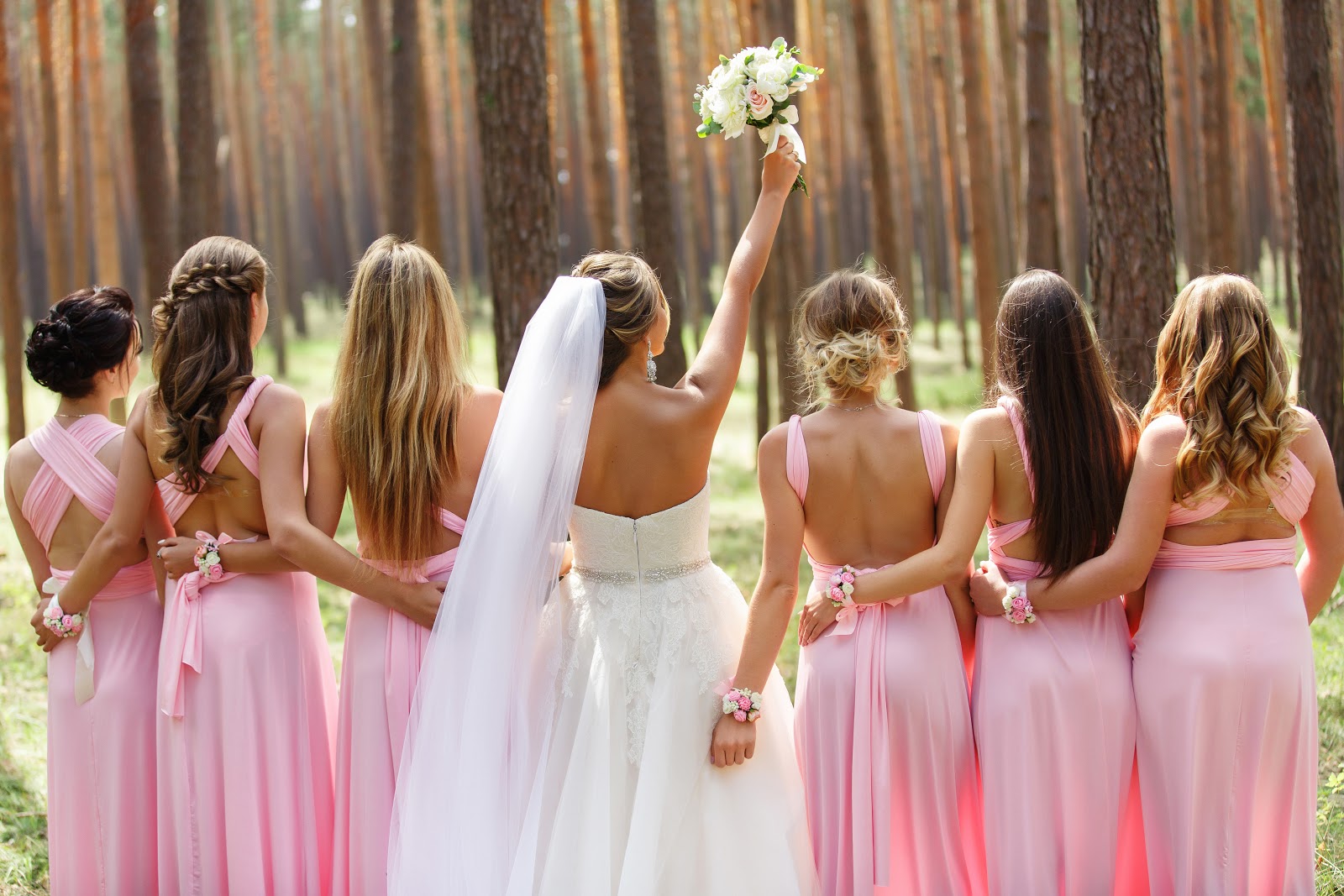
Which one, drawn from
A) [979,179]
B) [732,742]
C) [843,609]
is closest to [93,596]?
[732,742]

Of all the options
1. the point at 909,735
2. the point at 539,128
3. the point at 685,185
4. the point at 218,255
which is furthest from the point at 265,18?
the point at 909,735

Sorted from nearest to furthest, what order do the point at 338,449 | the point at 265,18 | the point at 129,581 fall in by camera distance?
the point at 338,449 → the point at 129,581 → the point at 265,18

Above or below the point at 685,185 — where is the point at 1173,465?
below

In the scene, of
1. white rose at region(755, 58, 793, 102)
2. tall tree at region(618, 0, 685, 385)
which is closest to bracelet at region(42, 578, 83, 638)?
white rose at region(755, 58, 793, 102)

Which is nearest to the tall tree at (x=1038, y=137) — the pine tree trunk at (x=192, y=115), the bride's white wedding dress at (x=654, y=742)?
the pine tree trunk at (x=192, y=115)

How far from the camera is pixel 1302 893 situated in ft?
10.2

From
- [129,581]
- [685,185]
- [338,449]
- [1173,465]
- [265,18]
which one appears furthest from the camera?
[265,18]

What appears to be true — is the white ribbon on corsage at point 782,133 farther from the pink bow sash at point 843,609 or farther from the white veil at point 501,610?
the pink bow sash at point 843,609

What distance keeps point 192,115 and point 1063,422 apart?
7.94 metres

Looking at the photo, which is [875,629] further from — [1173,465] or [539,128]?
[539,128]

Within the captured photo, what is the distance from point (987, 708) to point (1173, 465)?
0.85 metres

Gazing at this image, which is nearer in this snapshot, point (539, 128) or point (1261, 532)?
point (1261, 532)

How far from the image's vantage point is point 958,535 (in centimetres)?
309

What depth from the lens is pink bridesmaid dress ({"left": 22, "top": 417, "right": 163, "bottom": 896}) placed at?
355cm
